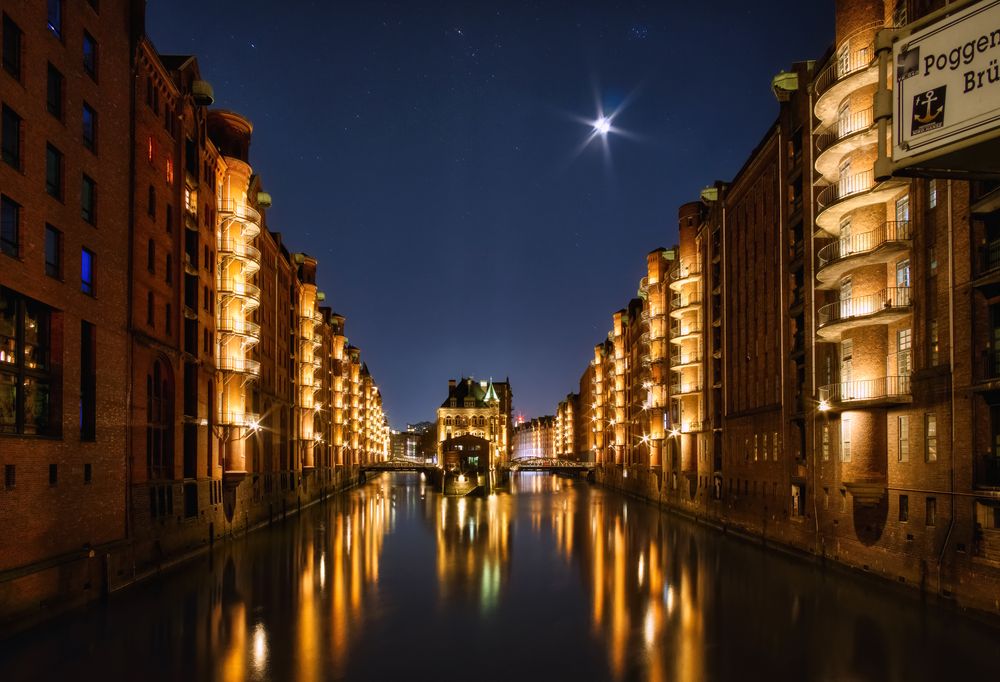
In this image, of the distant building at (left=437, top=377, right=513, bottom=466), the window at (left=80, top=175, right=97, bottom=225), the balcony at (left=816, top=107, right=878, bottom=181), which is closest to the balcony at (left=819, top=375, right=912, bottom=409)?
the balcony at (left=816, top=107, right=878, bottom=181)

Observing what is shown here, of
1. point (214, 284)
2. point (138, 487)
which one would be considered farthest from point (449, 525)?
point (138, 487)

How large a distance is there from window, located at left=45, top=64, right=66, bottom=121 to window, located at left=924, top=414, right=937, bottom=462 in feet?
101

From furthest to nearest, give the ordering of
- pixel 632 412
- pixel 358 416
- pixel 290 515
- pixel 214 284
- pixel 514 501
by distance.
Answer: pixel 358 416 → pixel 632 412 → pixel 514 501 → pixel 290 515 → pixel 214 284

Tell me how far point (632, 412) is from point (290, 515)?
1844 inches

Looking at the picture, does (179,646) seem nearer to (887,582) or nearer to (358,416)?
(887,582)

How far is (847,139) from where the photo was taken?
1204 inches

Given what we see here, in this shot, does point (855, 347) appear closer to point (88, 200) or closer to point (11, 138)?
point (88, 200)

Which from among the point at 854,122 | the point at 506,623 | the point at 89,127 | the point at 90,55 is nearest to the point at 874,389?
the point at 854,122

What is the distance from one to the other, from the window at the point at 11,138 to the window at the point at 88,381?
6331mm

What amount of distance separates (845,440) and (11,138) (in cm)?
3232

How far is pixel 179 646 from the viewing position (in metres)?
22.9

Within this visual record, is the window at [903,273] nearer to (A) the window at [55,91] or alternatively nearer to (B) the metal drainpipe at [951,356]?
(B) the metal drainpipe at [951,356]

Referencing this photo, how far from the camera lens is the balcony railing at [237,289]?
4706cm

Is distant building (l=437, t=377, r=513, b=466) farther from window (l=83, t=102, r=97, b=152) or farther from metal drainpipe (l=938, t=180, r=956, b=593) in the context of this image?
metal drainpipe (l=938, t=180, r=956, b=593)
